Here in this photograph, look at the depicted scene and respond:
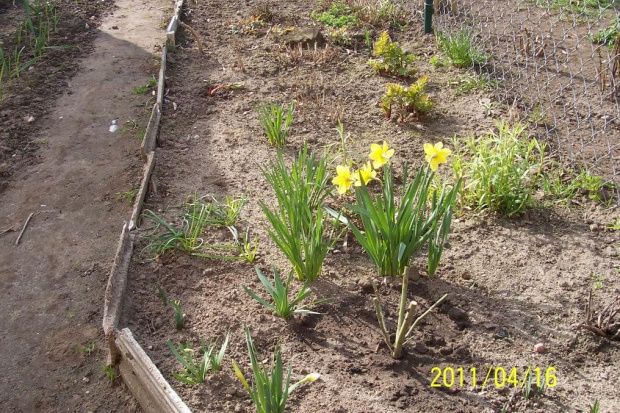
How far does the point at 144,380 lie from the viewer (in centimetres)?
275

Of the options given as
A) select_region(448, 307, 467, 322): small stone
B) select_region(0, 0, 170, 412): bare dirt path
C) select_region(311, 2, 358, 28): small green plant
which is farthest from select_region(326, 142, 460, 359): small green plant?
select_region(311, 2, 358, 28): small green plant

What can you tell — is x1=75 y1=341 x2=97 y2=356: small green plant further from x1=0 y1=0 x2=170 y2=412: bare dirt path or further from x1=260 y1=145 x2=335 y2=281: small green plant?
x1=260 y1=145 x2=335 y2=281: small green plant

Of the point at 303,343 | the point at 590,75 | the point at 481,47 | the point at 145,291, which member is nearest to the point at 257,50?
the point at 481,47

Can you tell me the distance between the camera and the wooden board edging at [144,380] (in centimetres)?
259

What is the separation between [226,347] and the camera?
9.59 ft

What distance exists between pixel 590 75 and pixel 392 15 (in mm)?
2062

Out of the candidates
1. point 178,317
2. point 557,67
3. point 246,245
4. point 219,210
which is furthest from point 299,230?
point 557,67

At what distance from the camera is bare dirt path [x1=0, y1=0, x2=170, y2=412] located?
10.0 feet

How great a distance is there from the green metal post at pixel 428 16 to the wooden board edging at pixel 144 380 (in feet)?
13.4

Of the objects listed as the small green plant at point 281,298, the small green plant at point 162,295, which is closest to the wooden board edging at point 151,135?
the small green plant at point 162,295

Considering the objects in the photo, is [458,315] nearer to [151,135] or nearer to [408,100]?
[408,100]

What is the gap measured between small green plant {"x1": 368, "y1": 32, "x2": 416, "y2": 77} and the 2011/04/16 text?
2.97 m

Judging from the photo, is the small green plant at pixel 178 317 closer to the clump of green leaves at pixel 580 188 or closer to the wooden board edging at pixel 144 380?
the wooden board edging at pixel 144 380

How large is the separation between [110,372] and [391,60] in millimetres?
3327
